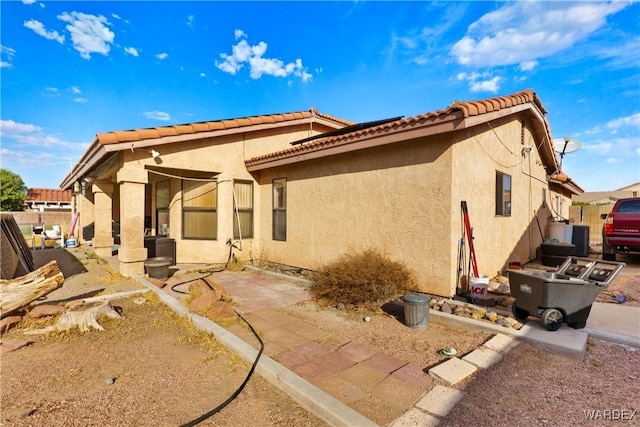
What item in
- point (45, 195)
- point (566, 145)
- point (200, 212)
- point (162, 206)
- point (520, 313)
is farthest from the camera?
point (45, 195)

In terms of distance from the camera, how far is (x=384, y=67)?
1120 cm

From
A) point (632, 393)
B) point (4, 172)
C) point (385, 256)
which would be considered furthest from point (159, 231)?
point (4, 172)

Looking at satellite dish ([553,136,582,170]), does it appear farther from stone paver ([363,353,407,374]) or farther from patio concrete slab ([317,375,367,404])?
patio concrete slab ([317,375,367,404])

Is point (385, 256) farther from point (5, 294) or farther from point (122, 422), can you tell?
point (5, 294)

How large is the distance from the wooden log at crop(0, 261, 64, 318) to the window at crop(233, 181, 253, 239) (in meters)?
4.91

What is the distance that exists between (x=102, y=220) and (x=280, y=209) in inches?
297

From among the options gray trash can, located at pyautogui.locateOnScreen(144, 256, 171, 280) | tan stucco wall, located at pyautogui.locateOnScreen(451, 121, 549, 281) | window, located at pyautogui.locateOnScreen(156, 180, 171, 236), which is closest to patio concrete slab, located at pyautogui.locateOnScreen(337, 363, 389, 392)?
tan stucco wall, located at pyautogui.locateOnScreen(451, 121, 549, 281)

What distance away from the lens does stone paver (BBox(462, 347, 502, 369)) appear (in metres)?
3.39

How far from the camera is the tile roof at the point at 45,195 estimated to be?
36000mm

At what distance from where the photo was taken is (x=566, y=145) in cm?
1018

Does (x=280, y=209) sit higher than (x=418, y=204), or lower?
lower

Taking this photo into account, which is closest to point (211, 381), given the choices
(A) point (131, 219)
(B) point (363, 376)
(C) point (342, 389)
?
(C) point (342, 389)

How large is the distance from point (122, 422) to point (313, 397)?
5.26 feet

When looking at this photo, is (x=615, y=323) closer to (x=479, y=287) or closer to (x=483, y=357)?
(x=479, y=287)
